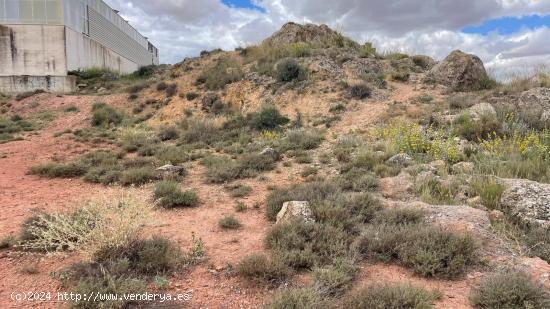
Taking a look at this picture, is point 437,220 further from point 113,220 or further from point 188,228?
point 113,220

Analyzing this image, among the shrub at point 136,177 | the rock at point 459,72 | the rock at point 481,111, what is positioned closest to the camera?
the shrub at point 136,177

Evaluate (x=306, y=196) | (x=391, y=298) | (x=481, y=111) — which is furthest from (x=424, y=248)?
(x=481, y=111)

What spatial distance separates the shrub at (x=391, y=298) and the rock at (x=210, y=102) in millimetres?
12888

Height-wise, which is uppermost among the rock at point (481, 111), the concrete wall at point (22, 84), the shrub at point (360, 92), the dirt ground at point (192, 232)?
the concrete wall at point (22, 84)

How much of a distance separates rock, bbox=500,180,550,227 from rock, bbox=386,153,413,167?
239 cm

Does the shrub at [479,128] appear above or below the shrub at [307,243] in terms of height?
above

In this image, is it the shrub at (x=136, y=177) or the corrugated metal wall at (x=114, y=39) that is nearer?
the shrub at (x=136, y=177)

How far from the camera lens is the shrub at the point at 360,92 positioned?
44.7 ft

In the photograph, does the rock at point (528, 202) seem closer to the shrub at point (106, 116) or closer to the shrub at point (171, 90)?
the shrub at point (106, 116)

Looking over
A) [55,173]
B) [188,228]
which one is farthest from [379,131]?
[55,173]

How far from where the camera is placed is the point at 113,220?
12.9 ft

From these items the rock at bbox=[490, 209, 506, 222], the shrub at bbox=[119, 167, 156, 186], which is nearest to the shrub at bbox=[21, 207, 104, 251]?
the shrub at bbox=[119, 167, 156, 186]

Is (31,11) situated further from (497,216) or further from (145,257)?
(497,216)

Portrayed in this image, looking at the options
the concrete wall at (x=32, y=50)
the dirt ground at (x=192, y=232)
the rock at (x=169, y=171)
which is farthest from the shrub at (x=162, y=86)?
the rock at (x=169, y=171)
